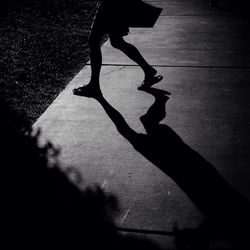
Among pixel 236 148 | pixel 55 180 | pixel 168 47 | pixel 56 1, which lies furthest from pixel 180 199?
pixel 56 1

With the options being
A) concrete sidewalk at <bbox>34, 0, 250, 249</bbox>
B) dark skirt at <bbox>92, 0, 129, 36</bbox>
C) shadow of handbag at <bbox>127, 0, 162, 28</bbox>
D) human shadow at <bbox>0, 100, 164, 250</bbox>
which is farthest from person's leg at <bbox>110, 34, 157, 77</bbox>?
shadow of handbag at <bbox>127, 0, 162, 28</bbox>

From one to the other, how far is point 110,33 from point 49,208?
2685 millimetres

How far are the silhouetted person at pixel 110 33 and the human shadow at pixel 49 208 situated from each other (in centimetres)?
141

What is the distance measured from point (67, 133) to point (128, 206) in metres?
1.53

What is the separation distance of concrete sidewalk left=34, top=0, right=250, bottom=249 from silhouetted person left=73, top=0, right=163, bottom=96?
0.61 ft

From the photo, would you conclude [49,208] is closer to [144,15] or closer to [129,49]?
[129,49]

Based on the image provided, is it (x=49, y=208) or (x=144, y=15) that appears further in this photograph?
(x=144, y=15)

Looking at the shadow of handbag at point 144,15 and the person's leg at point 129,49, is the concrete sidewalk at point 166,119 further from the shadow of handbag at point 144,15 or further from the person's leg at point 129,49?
the shadow of handbag at point 144,15

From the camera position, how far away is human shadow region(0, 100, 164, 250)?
3.06m

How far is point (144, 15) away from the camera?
Answer: 353 inches

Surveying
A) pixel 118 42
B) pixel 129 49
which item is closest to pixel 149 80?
pixel 129 49

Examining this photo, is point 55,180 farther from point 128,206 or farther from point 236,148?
point 236,148

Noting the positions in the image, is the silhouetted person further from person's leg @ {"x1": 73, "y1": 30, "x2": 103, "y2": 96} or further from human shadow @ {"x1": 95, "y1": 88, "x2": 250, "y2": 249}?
human shadow @ {"x1": 95, "y1": 88, "x2": 250, "y2": 249}

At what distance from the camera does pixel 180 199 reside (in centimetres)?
340
